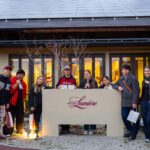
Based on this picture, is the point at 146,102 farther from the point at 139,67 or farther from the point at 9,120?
the point at 139,67

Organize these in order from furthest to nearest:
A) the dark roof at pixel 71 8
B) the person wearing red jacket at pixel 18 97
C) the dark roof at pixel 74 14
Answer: the dark roof at pixel 71 8, the dark roof at pixel 74 14, the person wearing red jacket at pixel 18 97

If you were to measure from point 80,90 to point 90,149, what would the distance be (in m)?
2.14

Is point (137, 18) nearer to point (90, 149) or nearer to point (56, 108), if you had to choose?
point (56, 108)

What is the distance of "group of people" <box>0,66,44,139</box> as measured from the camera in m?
10.2

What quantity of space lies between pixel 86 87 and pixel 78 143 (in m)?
1.91

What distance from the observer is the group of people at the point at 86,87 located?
967 centimetres

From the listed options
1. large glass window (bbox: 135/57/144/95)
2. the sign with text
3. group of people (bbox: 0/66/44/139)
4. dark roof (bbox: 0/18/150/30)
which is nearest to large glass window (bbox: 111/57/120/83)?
large glass window (bbox: 135/57/144/95)

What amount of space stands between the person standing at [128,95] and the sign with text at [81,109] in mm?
386

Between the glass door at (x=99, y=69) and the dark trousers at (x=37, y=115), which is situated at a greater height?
the glass door at (x=99, y=69)

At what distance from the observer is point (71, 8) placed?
17484 millimetres

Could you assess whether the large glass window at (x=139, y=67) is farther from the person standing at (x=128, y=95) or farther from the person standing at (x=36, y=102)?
the person standing at (x=36, y=102)

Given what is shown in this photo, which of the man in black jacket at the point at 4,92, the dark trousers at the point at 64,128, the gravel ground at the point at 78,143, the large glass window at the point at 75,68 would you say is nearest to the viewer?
the gravel ground at the point at 78,143

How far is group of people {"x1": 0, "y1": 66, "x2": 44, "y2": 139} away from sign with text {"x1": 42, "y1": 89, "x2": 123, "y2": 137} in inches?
8.8

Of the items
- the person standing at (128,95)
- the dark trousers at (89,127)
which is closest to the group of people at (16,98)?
the dark trousers at (89,127)
